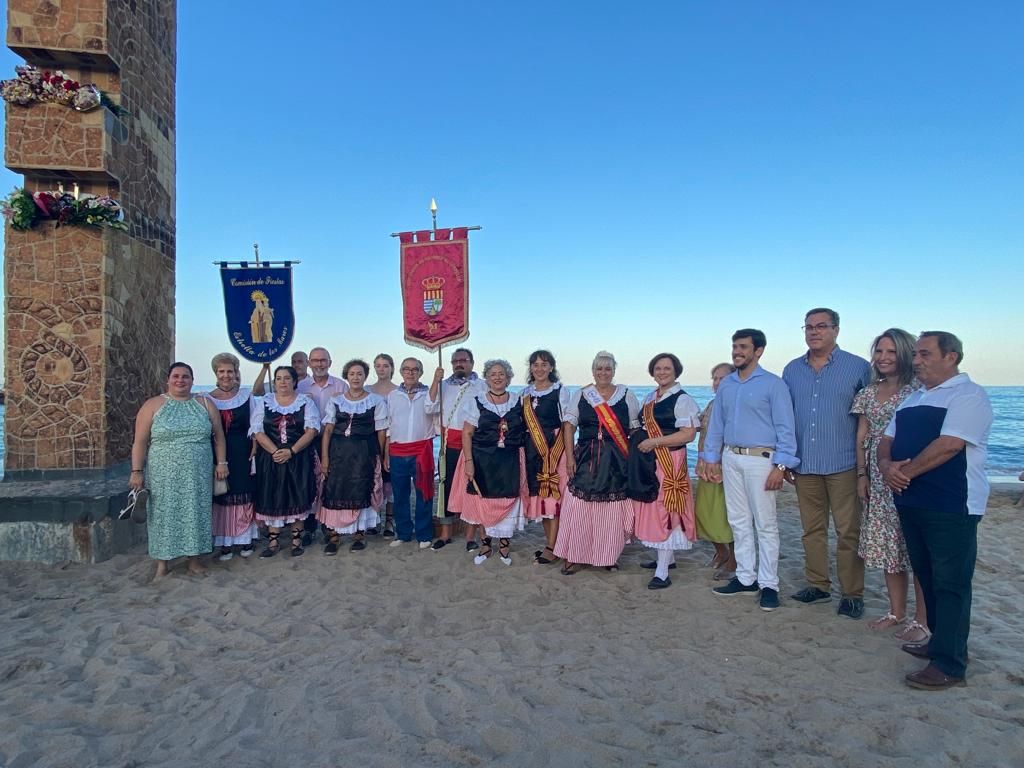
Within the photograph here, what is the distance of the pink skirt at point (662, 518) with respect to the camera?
423 cm

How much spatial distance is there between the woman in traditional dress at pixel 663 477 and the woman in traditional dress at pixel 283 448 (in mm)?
2654

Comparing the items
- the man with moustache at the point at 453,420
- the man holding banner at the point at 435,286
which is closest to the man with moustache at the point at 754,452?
the man with moustache at the point at 453,420

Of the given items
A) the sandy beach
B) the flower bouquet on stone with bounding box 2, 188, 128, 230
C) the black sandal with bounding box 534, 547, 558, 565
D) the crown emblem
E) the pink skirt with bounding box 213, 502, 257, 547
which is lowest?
the sandy beach

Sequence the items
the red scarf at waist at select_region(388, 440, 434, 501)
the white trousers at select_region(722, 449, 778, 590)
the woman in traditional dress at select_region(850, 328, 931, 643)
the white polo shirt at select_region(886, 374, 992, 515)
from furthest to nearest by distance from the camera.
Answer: the red scarf at waist at select_region(388, 440, 434, 501)
the white trousers at select_region(722, 449, 778, 590)
the woman in traditional dress at select_region(850, 328, 931, 643)
the white polo shirt at select_region(886, 374, 992, 515)

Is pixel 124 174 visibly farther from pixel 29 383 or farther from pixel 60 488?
pixel 60 488

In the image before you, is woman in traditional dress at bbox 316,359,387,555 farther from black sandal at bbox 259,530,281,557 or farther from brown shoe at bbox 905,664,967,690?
brown shoe at bbox 905,664,967,690

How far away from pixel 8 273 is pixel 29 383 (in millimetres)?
945

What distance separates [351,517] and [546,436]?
1.81 meters

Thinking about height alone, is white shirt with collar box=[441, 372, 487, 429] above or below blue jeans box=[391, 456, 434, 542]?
above

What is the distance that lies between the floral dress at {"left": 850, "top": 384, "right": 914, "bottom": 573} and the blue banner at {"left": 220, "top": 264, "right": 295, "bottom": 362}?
16.9ft

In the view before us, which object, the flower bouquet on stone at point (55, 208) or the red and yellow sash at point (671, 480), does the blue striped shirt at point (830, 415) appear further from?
the flower bouquet on stone at point (55, 208)

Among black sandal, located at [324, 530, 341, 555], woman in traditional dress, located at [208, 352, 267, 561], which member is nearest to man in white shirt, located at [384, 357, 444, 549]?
black sandal, located at [324, 530, 341, 555]

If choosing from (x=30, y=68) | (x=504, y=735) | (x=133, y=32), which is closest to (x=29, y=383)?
(x=30, y=68)

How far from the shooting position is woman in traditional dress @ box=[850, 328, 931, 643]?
3.30 metres
